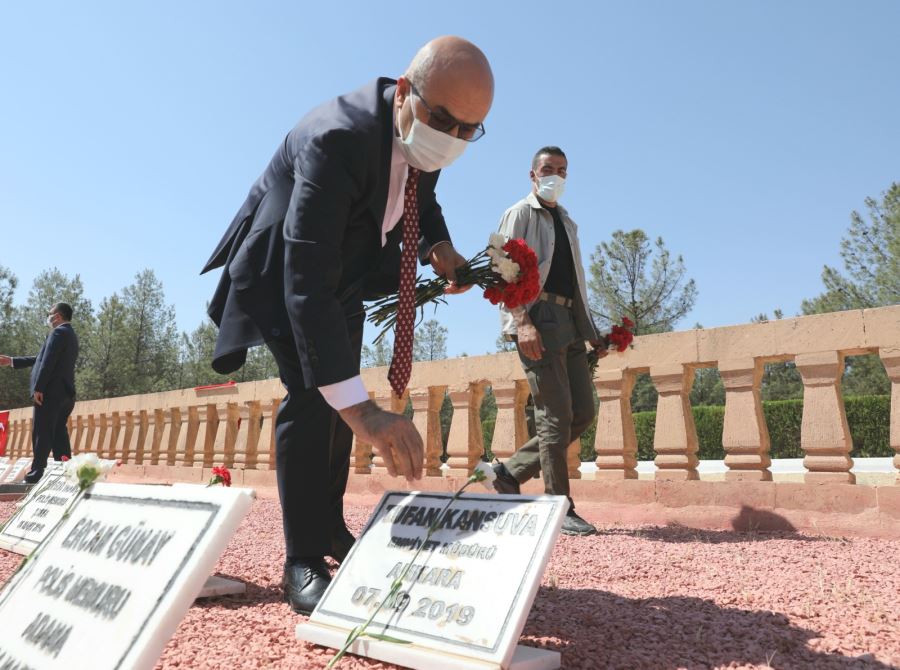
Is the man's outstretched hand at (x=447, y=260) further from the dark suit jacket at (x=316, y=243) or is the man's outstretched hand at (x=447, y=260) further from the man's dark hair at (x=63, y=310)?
the man's dark hair at (x=63, y=310)

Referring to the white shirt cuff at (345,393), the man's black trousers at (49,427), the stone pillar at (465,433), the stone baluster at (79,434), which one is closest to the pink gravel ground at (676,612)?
the white shirt cuff at (345,393)

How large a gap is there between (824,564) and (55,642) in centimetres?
267

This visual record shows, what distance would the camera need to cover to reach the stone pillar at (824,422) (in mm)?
3977

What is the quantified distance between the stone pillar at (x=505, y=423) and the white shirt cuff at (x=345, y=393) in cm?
352

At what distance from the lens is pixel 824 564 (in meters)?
2.73

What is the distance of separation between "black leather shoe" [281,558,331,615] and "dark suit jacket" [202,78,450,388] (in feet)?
2.13

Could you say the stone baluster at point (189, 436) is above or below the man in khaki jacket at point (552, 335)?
below

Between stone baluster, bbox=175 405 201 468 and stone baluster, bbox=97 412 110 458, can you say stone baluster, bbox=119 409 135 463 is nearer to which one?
stone baluster, bbox=97 412 110 458

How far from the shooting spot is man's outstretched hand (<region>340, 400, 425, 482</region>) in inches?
68.2

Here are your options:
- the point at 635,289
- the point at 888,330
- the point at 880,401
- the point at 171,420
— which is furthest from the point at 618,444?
the point at 635,289

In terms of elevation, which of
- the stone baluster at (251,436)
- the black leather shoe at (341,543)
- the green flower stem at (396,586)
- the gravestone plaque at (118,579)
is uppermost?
the gravestone plaque at (118,579)

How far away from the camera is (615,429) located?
4.89 m

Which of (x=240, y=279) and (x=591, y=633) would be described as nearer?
(x=591, y=633)

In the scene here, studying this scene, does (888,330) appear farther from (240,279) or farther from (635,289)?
(635,289)
